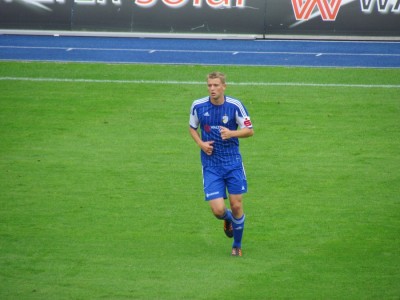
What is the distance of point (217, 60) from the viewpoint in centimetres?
2300

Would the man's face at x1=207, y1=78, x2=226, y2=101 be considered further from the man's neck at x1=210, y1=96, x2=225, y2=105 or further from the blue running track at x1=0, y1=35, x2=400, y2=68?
the blue running track at x1=0, y1=35, x2=400, y2=68

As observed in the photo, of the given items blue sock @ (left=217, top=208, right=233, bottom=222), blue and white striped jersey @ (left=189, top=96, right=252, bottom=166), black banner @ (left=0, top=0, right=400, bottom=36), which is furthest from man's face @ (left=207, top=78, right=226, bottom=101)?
black banner @ (left=0, top=0, right=400, bottom=36)

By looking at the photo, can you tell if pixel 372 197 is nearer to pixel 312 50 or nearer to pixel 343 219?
pixel 343 219

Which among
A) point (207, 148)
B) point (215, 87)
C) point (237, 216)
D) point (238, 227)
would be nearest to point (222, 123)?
point (207, 148)

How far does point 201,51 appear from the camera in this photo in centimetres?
2462

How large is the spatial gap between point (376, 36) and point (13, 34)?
11.9 m

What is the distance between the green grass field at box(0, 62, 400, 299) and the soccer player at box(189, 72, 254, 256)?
1.98 ft

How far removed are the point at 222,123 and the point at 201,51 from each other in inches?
613

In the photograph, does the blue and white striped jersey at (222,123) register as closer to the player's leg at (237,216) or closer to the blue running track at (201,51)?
the player's leg at (237,216)

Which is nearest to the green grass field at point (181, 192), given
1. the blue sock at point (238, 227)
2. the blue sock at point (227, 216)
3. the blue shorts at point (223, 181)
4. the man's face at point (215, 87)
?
the blue sock at point (238, 227)

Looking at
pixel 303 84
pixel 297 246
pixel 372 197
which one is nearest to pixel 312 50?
pixel 303 84

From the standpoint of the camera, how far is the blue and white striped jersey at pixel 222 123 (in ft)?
30.5

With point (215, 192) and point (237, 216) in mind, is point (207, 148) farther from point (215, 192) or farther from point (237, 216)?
point (237, 216)

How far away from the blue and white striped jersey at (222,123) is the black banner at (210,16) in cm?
1728
